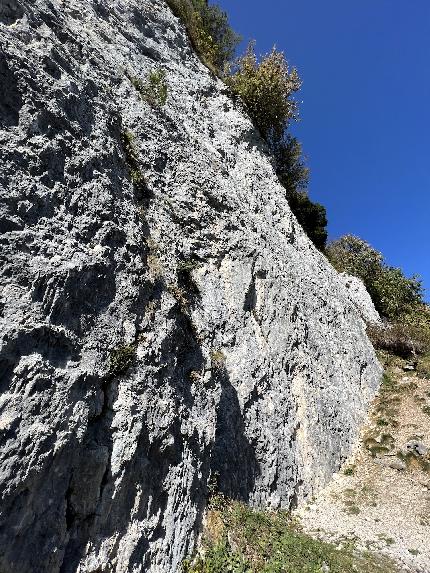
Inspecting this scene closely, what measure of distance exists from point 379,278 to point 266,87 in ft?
66.9

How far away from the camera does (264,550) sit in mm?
8727

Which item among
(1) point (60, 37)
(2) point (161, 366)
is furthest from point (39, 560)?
(1) point (60, 37)

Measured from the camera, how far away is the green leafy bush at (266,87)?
895 inches

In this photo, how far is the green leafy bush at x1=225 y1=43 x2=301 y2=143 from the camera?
74.6 feet

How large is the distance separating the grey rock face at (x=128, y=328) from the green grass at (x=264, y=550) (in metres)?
0.59

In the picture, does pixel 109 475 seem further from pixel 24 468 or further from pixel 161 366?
pixel 161 366

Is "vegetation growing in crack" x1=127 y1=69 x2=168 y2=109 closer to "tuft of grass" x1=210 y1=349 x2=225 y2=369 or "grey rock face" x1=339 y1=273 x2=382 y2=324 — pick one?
"tuft of grass" x1=210 y1=349 x2=225 y2=369

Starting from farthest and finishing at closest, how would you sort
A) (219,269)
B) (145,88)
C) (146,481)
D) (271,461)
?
(145,88), (219,269), (271,461), (146,481)

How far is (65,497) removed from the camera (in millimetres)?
5777

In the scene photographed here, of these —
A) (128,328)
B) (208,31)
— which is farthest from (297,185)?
(128,328)

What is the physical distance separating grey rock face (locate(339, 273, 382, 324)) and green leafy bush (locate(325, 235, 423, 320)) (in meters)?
2.83

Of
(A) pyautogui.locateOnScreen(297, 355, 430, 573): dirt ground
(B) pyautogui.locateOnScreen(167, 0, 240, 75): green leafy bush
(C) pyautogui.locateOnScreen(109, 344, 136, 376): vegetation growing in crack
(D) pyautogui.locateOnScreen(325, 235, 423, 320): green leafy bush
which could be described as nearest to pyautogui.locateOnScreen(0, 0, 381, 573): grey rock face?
(C) pyautogui.locateOnScreen(109, 344, 136, 376): vegetation growing in crack

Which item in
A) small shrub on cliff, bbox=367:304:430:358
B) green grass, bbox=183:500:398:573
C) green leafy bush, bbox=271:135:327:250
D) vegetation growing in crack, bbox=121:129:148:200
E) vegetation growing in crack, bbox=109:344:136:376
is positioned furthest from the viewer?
green leafy bush, bbox=271:135:327:250

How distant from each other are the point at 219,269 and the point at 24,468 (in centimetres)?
909
